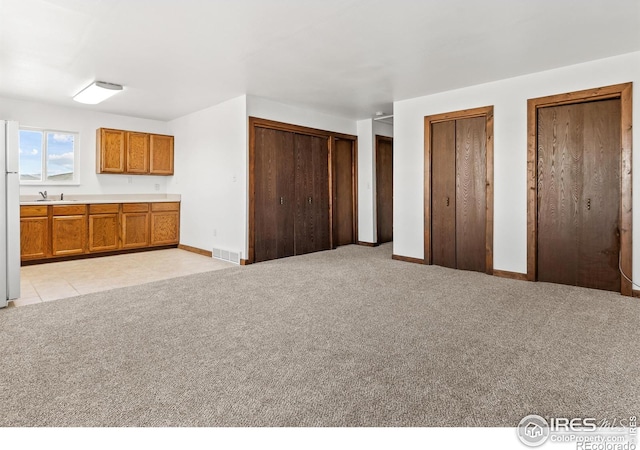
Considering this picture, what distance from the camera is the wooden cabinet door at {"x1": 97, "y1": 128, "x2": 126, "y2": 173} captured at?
5996mm

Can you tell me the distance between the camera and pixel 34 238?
5.15 meters

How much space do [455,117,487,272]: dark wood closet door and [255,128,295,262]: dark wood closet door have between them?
2452mm

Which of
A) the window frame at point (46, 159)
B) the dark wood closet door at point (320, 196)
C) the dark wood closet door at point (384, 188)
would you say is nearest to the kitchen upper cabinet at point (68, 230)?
the window frame at point (46, 159)

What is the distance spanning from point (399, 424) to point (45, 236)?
5684 mm

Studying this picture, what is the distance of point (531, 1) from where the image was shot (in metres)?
2.59

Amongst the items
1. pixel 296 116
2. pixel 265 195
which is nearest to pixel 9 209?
pixel 265 195

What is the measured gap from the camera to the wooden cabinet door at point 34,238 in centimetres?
507

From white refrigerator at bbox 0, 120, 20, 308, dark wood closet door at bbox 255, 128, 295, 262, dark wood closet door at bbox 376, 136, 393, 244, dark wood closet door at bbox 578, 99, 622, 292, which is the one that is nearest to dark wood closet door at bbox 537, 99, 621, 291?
dark wood closet door at bbox 578, 99, 622, 292

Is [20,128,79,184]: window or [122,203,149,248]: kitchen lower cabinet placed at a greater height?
[20,128,79,184]: window

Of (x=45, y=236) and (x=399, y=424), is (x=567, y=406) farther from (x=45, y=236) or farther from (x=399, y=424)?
(x=45, y=236)

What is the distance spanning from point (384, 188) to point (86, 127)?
17.2 feet

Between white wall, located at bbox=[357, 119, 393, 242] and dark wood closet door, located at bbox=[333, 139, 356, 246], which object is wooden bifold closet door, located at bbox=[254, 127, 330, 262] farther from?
white wall, located at bbox=[357, 119, 393, 242]

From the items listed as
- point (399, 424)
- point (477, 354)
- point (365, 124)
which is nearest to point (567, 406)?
point (477, 354)

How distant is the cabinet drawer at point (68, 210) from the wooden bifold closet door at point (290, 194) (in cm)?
274
